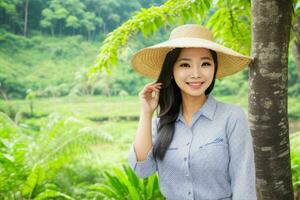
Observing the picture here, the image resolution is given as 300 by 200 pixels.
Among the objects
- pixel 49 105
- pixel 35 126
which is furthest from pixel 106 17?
pixel 35 126

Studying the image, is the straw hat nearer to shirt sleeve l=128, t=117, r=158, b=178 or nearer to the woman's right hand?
the woman's right hand

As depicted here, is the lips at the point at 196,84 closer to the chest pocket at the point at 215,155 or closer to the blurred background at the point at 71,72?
the chest pocket at the point at 215,155

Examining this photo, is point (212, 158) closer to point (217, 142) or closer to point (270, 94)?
point (217, 142)

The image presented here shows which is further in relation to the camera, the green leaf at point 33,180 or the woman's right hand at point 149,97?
the green leaf at point 33,180

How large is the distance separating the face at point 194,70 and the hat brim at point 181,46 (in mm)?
47

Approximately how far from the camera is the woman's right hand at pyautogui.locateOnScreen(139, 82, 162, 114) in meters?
1.49

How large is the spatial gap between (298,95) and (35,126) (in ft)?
44.4

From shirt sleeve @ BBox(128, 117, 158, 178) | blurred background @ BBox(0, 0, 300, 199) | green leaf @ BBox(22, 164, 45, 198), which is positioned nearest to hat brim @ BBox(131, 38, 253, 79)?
shirt sleeve @ BBox(128, 117, 158, 178)

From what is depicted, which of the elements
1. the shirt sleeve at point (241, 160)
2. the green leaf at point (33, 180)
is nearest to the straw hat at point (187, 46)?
the shirt sleeve at point (241, 160)

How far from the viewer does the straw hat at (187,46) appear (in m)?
1.36

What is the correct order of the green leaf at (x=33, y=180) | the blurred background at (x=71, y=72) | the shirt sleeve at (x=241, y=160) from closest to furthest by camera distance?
the shirt sleeve at (x=241, y=160) < the green leaf at (x=33, y=180) < the blurred background at (x=71, y=72)

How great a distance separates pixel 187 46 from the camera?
4.34ft

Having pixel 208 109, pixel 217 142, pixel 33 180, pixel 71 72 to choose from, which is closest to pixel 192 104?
pixel 208 109

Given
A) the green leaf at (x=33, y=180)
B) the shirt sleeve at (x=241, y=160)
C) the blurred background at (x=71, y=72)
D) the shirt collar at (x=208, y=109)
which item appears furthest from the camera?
the blurred background at (x=71, y=72)
